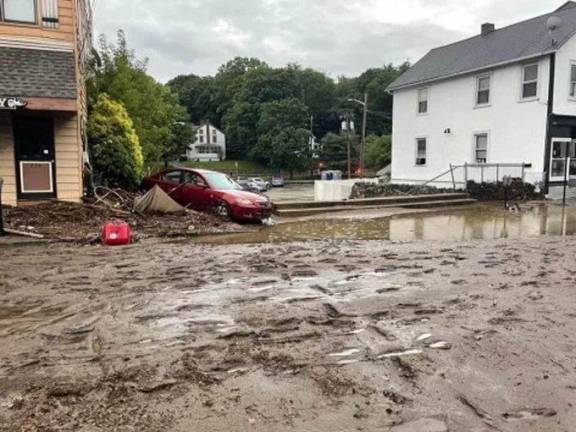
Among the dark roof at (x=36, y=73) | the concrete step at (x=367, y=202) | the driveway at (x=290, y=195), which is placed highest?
the dark roof at (x=36, y=73)

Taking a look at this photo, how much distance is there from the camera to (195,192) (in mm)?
12609

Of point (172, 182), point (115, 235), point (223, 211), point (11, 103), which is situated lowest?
Result: point (115, 235)

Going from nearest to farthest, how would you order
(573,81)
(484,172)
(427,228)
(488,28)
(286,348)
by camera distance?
(286,348), (427,228), (573,81), (484,172), (488,28)

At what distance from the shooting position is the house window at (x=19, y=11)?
1159 cm

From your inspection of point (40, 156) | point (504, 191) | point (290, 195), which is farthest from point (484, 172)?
point (290, 195)

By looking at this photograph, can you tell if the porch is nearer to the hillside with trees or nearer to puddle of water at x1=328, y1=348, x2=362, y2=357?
the hillside with trees

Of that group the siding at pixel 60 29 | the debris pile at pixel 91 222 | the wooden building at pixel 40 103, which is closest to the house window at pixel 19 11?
the wooden building at pixel 40 103

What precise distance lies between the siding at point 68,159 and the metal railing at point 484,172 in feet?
48.4

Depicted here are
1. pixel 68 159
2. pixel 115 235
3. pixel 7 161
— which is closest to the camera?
pixel 115 235

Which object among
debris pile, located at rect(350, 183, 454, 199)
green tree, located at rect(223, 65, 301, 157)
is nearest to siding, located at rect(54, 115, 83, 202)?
debris pile, located at rect(350, 183, 454, 199)

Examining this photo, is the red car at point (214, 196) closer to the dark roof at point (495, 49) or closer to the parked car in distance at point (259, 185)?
the dark roof at point (495, 49)

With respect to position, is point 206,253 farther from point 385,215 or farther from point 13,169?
point 385,215

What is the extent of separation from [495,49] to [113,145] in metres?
17.6

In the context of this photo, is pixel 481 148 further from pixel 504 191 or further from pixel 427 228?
pixel 427 228
